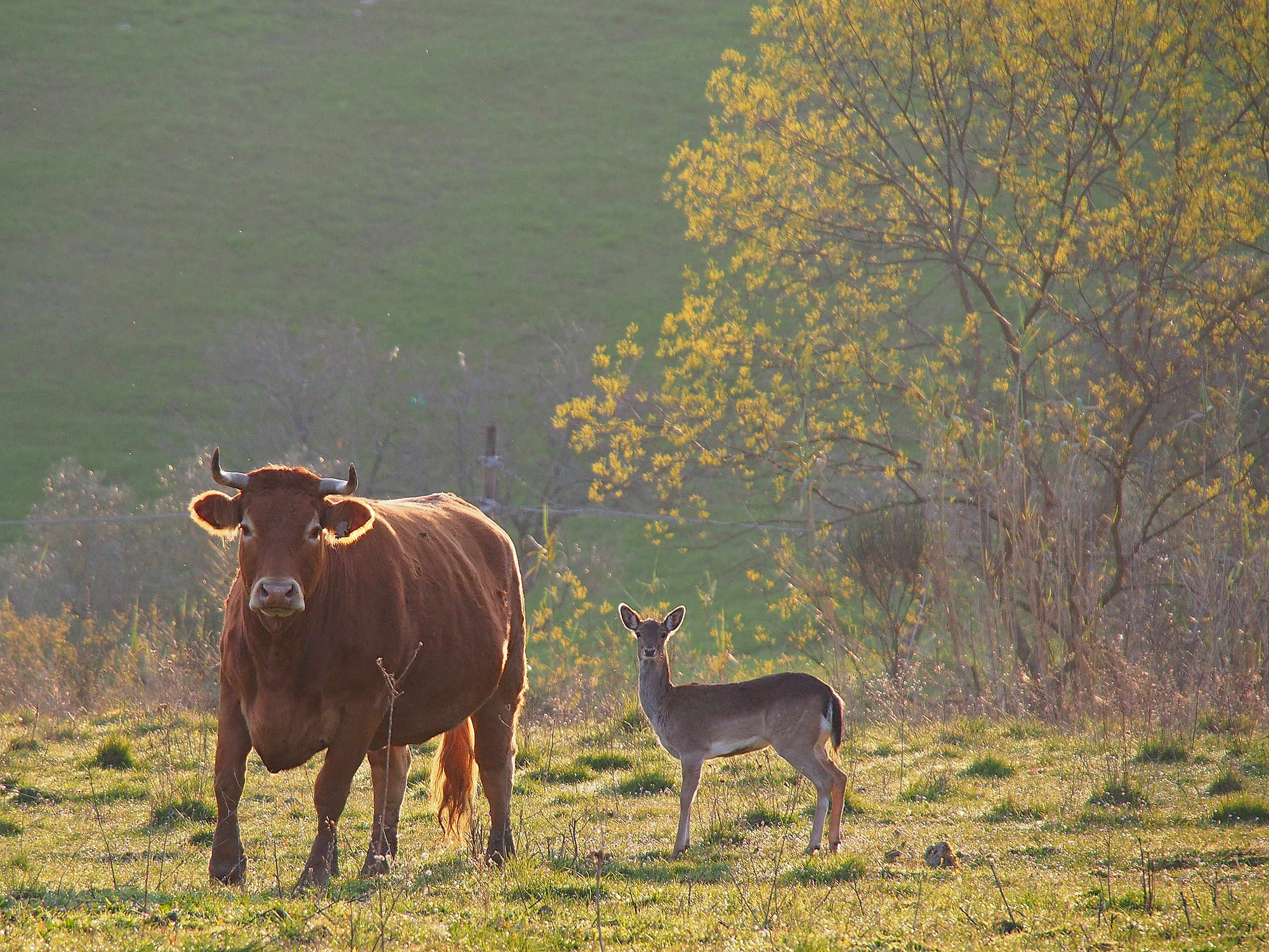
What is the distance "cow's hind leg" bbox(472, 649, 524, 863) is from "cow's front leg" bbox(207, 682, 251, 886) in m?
1.51

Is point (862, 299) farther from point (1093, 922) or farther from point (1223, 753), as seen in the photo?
point (1093, 922)

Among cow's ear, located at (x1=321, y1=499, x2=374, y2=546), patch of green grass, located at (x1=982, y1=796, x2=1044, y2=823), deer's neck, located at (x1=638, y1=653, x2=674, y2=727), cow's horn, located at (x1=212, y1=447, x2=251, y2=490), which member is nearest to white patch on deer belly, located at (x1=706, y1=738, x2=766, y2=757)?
deer's neck, located at (x1=638, y1=653, x2=674, y2=727)

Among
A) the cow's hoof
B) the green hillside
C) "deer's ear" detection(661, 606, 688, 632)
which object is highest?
the green hillside

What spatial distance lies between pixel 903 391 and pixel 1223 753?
22.8 feet

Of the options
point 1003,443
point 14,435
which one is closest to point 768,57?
point 1003,443

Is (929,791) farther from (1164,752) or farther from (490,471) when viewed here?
(490,471)

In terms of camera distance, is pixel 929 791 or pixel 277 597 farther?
pixel 929 791

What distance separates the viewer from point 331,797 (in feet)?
18.8

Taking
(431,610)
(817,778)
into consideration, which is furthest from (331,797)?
(817,778)

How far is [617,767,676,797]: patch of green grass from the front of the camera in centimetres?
883

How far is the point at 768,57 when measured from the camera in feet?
48.4

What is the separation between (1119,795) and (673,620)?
9.86ft

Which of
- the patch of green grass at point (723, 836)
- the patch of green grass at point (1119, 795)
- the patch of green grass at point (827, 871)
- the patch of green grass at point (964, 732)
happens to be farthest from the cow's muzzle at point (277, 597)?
the patch of green grass at point (964, 732)

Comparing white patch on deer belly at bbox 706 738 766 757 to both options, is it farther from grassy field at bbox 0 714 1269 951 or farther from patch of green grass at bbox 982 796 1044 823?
patch of green grass at bbox 982 796 1044 823
